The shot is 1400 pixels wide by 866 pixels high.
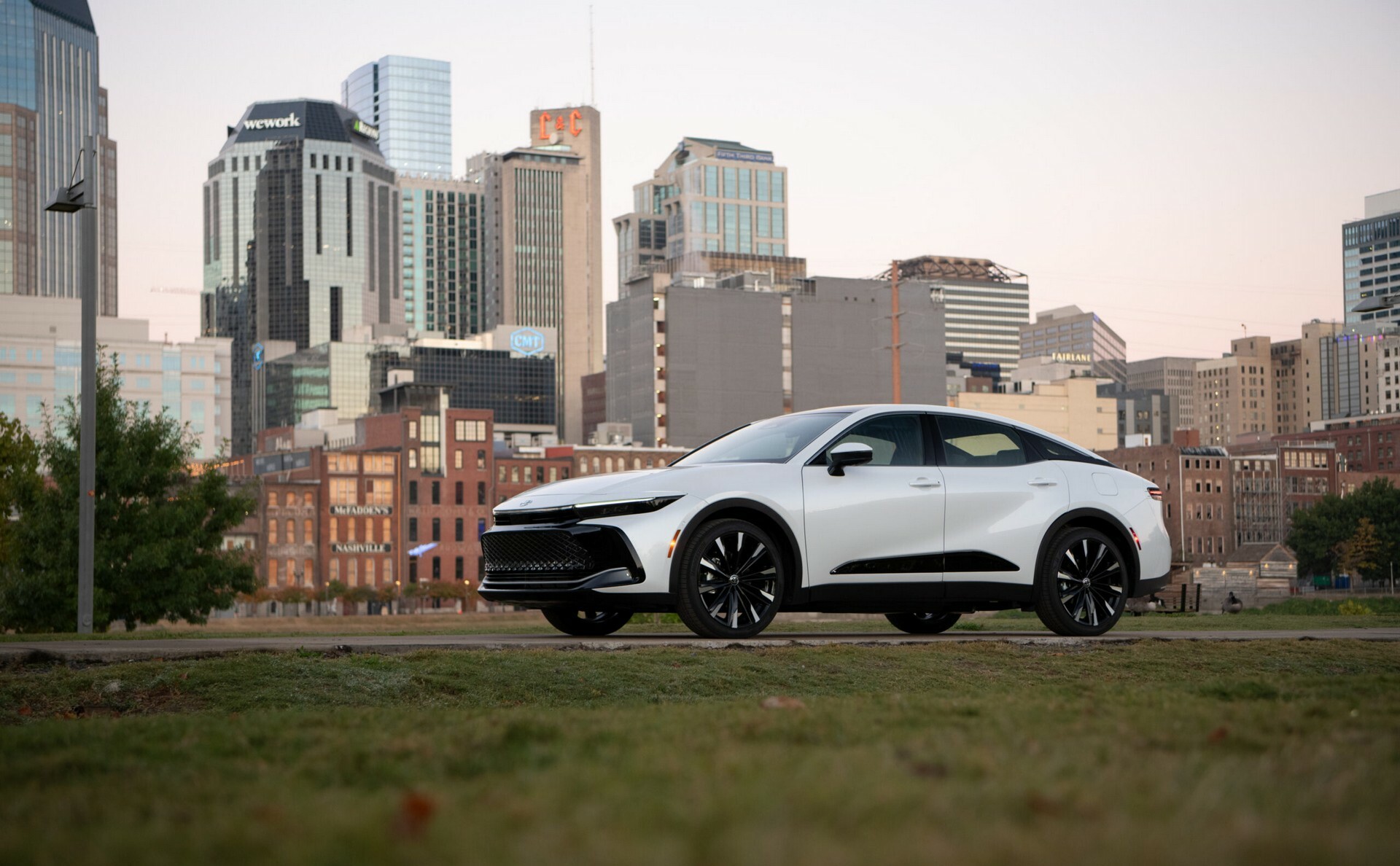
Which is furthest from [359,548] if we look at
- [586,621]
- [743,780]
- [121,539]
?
[743,780]

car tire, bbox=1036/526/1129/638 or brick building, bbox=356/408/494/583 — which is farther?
brick building, bbox=356/408/494/583

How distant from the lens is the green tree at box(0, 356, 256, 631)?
30.7m

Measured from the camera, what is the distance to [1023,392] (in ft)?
643

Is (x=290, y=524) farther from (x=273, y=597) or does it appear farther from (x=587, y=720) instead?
(x=587, y=720)

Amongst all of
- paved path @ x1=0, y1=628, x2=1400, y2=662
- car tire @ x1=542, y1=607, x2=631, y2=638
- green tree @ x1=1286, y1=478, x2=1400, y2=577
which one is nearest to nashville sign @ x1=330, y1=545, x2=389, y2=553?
green tree @ x1=1286, y1=478, x2=1400, y2=577

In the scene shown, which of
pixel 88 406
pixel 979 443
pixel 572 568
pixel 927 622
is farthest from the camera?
pixel 88 406

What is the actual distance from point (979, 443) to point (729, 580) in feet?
8.04

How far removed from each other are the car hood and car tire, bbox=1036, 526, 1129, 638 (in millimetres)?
2450

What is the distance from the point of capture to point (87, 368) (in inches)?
755

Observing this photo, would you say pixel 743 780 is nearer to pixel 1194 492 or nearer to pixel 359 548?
pixel 359 548

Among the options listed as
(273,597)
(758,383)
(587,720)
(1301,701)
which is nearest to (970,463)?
(1301,701)

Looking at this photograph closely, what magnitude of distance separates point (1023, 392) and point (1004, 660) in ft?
627

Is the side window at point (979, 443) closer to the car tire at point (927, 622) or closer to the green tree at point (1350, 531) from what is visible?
the car tire at point (927, 622)

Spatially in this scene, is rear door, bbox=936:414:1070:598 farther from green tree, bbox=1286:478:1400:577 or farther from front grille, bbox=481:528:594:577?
green tree, bbox=1286:478:1400:577
